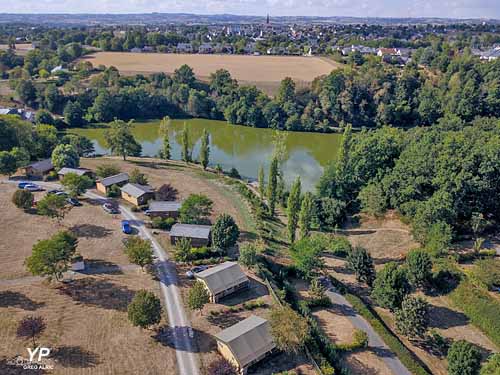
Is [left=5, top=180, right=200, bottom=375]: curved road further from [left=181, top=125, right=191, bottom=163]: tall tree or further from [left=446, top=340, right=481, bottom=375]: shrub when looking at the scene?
[left=181, top=125, right=191, bottom=163]: tall tree

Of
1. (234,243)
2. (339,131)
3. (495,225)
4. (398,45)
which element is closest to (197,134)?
(339,131)

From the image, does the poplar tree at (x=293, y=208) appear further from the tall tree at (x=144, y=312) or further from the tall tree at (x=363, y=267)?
the tall tree at (x=144, y=312)

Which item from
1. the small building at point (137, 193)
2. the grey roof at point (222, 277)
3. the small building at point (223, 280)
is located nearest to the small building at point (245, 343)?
the small building at point (223, 280)

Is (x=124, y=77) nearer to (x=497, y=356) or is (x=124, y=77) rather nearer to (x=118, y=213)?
(x=118, y=213)

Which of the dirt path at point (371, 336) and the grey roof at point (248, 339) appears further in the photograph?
the dirt path at point (371, 336)

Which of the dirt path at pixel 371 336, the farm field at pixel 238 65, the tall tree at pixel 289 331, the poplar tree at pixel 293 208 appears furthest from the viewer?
the farm field at pixel 238 65

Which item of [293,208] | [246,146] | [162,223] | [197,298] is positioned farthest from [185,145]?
[197,298]

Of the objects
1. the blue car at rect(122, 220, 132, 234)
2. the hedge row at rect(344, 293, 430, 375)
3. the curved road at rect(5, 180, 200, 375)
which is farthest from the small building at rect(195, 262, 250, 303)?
the blue car at rect(122, 220, 132, 234)

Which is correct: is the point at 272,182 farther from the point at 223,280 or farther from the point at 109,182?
the point at 109,182
